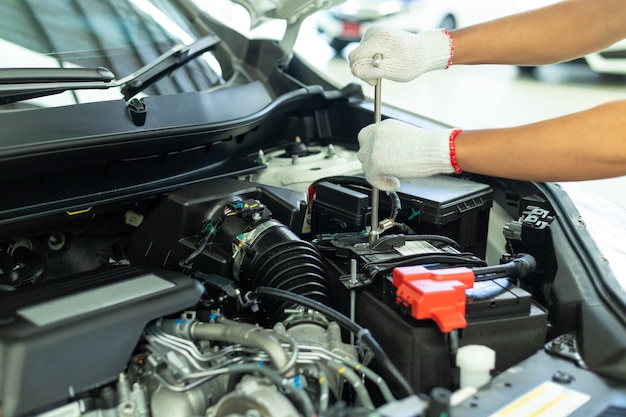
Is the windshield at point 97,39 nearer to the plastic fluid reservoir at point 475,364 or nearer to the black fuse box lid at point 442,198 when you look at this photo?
the black fuse box lid at point 442,198

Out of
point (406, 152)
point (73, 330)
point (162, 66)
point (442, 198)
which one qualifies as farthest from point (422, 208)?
point (73, 330)

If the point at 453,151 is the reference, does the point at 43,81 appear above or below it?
above

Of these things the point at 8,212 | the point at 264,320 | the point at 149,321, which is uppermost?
the point at 8,212

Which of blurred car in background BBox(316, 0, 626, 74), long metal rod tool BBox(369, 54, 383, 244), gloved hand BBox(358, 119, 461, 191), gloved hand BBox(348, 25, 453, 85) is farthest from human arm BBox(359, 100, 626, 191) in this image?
blurred car in background BBox(316, 0, 626, 74)

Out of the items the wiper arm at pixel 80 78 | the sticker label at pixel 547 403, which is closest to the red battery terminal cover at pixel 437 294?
the sticker label at pixel 547 403

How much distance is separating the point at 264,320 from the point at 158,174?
45 cm

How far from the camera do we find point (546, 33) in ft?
4.97

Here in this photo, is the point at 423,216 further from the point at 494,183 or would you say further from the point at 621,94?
the point at 621,94

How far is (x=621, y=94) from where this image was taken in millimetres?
5484

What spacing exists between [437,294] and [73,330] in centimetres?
58

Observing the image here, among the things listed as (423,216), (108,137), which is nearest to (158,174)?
(108,137)

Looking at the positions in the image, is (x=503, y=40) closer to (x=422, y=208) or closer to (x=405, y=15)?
(x=422, y=208)

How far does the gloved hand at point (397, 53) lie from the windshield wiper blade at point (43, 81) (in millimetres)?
581

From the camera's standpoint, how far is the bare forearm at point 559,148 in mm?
1104
